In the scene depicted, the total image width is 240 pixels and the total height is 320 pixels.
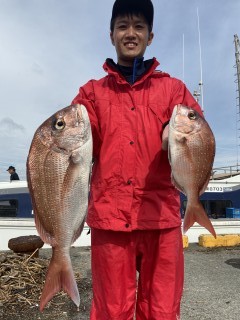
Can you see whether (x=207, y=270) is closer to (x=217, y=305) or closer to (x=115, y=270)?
(x=217, y=305)

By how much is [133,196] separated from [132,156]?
315 mm

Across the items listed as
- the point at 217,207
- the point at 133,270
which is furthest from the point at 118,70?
the point at 217,207

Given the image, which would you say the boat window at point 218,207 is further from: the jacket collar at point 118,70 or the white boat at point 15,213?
the jacket collar at point 118,70

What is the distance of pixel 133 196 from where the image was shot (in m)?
2.84

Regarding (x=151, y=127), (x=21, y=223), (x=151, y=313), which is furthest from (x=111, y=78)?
(x=21, y=223)

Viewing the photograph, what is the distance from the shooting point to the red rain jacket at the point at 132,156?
2824mm

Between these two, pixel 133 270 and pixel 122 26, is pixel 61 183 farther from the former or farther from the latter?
pixel 122 26

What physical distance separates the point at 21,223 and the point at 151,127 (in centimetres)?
1047

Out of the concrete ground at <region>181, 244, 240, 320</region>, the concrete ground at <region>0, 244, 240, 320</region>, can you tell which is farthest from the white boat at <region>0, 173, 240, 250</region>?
the concrete ground at <region>181, 244, 240, 320</region>

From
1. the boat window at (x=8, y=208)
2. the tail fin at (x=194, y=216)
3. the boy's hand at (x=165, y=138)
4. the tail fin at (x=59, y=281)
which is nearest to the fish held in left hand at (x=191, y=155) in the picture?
the tail fin at (x=194, y=216)

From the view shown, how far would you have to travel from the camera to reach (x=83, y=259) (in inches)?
375

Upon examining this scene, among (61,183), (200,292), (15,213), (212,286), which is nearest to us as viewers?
(61,183)

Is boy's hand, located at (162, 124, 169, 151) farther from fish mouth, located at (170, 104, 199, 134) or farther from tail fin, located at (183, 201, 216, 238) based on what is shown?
tail fin, located at (183, 201, 216, 238)

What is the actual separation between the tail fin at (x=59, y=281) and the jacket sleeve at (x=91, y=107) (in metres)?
0.98
